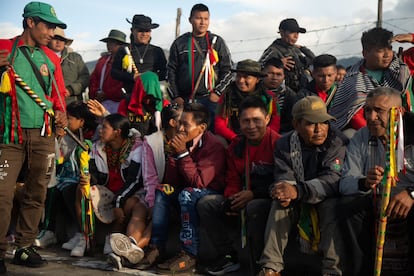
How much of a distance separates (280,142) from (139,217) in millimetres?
1656

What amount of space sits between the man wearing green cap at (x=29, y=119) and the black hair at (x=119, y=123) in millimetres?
836

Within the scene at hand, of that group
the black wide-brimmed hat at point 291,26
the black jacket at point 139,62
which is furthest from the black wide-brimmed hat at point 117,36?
the black wide-brimmed hat at point 291,26

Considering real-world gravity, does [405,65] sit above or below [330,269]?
above

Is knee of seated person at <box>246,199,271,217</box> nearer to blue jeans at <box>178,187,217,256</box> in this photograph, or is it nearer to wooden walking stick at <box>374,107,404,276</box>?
blue jeans at <box>178,187,217,256</box>

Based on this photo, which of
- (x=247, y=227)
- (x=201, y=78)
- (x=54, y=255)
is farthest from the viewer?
(x=201, y=78)

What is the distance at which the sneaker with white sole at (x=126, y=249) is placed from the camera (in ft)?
17.5

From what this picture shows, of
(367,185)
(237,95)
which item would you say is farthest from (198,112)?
(367,185)

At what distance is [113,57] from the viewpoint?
8.37 m

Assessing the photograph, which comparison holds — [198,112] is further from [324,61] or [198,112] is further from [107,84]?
[107,84]

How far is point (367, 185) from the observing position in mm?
4379

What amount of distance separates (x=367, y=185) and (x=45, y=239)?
3741 mm

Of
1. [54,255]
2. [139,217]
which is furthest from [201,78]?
[54,255]

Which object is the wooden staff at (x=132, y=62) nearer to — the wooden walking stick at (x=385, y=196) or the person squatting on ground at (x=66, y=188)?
the person squatting on ground at (x=66, y=188)

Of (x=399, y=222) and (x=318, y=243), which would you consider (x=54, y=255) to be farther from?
(x=399, y=222)
